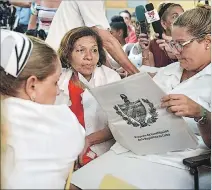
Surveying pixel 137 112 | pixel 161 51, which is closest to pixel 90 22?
pixel 161 51

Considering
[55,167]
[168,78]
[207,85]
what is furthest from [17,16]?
[55,167]

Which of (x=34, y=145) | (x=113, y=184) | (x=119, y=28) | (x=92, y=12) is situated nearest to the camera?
(x=34, y=145)

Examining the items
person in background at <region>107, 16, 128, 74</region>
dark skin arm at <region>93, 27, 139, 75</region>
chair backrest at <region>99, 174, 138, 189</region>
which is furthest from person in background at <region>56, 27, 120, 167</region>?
person in background at <region>107, 16, 128, 74</region>

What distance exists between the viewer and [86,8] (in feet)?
6.93

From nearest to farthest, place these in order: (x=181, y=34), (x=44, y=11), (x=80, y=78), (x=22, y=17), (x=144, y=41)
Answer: (x=181, y=34) < (x=80, y=78) < (x=144, y=41) < (x=44, y=11) < (x=22, y=17)

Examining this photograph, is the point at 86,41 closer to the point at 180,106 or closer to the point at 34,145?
the point at 180,106

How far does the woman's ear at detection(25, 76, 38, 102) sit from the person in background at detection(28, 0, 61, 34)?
4.26 ft

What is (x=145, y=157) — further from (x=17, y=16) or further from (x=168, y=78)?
(x=17, y=16)

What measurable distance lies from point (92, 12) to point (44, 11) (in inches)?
19.6

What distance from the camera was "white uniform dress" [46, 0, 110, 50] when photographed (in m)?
2.12

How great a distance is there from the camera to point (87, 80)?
1932mm

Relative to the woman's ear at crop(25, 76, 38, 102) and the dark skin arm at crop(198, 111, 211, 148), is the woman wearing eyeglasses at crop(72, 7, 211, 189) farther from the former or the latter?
the woman's ear at crop(25, 76, 38, 102)

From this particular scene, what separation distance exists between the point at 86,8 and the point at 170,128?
959mm

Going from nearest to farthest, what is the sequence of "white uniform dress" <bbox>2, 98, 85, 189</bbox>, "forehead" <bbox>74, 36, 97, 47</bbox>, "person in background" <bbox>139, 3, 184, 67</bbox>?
"white uniform dress" <bbox>2, 98, 85, 189</bbox> < "forehead" <bbox>74, 36, 97, 47</bbox> < "person in background" <bbox>139, 3, 184, 67</bbox>
